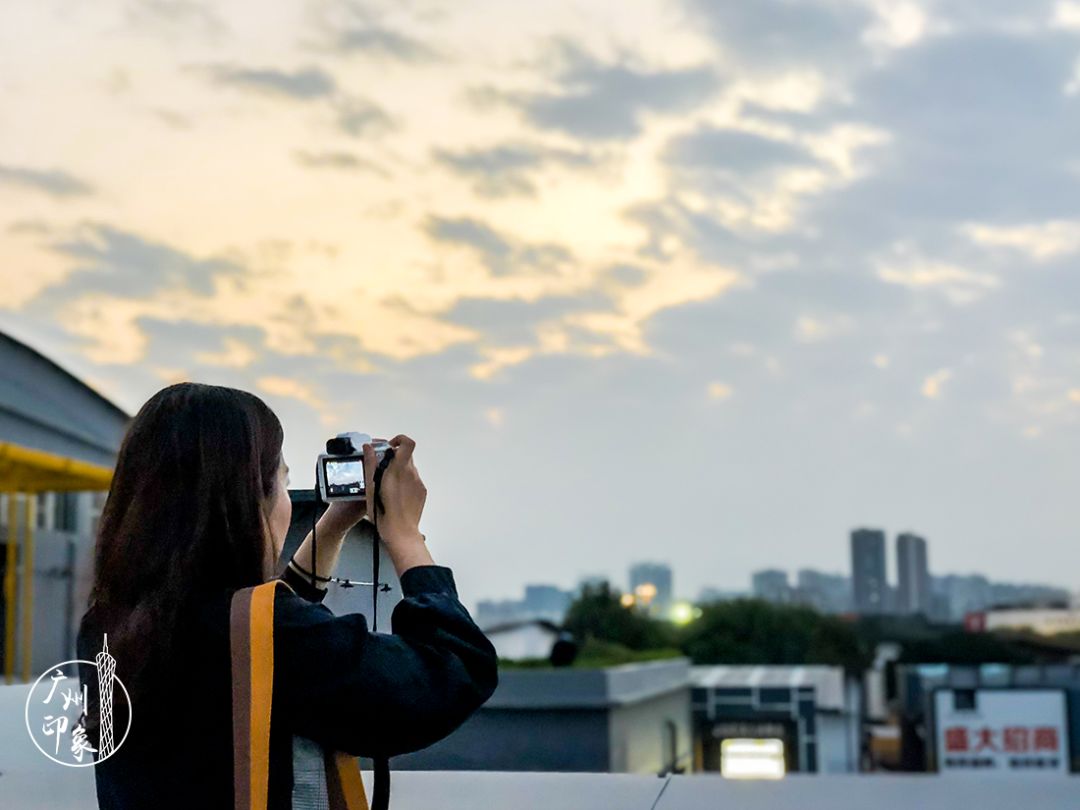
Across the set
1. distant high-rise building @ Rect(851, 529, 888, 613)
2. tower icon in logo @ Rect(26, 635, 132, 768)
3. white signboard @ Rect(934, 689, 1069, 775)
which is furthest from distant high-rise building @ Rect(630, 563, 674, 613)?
tower icon in logo @ Rect(26, 635, 132, 768)

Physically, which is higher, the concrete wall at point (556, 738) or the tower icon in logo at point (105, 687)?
the tower icon in logo at point (105, 687)

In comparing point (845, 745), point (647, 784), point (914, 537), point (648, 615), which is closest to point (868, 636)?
point (648, 615)

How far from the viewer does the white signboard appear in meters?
44.0

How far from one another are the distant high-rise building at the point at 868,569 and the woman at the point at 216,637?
167978mm

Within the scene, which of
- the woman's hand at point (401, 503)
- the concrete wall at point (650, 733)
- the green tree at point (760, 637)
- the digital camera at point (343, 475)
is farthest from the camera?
the green tree at point (760, 637)

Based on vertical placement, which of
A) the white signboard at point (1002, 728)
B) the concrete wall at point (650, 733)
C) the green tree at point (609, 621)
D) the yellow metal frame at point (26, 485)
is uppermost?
the yellow metal frame at point (26, 485)

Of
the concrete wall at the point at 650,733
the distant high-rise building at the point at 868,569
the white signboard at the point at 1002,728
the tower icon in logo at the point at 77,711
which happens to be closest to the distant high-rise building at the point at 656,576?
the distant high-rise building at the point at 868,569

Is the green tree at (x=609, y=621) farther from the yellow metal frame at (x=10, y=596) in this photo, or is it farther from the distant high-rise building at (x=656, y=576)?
the distant high-rise building at (x=656, y=576)

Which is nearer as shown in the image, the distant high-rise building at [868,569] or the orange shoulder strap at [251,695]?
the orange shoulder strap at [251,695]

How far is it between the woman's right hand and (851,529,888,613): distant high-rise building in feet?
551

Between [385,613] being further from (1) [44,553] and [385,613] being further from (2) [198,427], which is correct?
(1) [44,553]

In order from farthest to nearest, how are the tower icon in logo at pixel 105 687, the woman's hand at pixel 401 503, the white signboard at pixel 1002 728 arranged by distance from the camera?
the white signboard at pixel 1002 728 < the woman's hand at pixel 401 503 < the tower icon in logo at pixel 105 687

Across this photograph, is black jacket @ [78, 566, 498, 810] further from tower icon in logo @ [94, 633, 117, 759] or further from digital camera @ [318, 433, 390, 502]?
digital camera @ [318, 433, 390, 502]

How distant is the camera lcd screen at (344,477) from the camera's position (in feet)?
6.66
